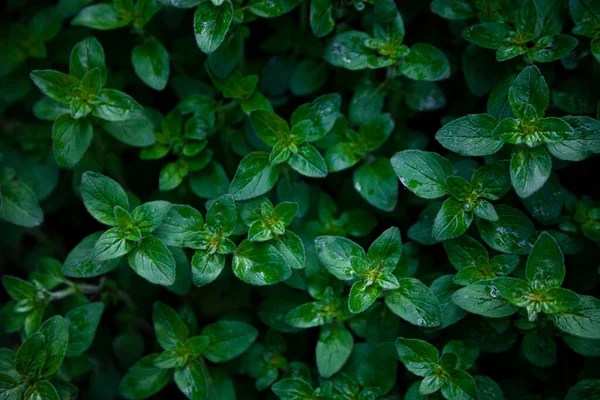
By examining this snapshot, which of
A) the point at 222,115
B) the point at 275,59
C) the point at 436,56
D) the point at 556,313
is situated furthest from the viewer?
the point at 275,59

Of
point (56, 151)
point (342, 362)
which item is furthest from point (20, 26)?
point (342, 362)

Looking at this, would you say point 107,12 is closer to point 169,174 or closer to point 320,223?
point 169,174

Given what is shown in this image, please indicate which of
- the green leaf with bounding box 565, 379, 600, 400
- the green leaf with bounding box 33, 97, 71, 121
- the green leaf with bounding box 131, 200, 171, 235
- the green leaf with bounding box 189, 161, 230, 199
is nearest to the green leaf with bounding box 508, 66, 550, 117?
the green leaf with bounding box 565, 379, 600, 400

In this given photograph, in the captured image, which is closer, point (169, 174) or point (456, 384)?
point (456, 384)

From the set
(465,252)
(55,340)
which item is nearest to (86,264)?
(55,340)

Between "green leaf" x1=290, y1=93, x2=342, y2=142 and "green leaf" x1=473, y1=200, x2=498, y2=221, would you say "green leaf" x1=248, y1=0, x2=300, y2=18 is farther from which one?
"green leaf" x1=473, y1=200, x2=498, y2=221

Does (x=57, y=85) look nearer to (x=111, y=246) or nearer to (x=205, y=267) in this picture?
(x=111, y=246)
